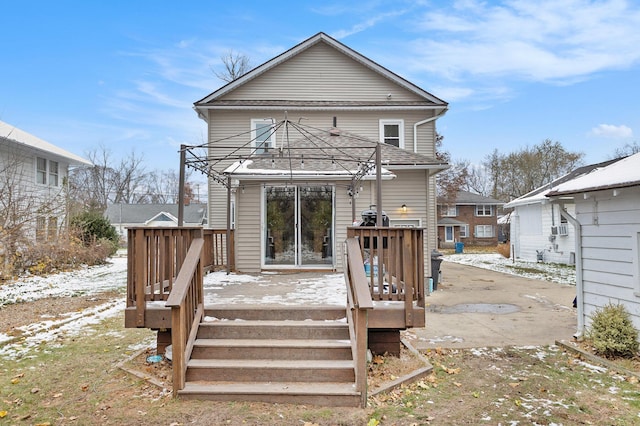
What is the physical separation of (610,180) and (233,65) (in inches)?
978

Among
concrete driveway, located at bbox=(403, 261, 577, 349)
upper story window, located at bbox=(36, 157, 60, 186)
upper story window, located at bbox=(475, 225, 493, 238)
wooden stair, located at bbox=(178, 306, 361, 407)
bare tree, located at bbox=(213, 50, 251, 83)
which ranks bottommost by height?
concrete driveway, located at bbox=(403, 261, 577, 349)

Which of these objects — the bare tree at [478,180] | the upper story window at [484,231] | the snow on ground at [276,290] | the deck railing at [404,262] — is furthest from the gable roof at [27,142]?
the bare tree at [478,180]

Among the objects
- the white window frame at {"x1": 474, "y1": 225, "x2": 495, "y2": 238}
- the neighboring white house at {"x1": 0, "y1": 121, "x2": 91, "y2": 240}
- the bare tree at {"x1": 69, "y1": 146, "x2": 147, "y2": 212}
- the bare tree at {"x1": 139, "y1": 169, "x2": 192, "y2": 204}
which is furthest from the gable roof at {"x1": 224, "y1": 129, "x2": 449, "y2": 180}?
the bare tree at {"x1": 139, "y1": 169, "x2": 192, "y2": 204}

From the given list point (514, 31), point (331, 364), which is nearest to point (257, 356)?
point (331, 364)

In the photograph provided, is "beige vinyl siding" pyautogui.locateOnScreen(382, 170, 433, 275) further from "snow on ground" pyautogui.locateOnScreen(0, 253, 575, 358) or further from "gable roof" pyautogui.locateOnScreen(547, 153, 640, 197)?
"gable roof" pyautogui.locateOnScreen(547, 153, 640, 197)

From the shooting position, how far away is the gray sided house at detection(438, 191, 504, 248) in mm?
38844

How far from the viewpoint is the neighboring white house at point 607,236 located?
17.2 ft

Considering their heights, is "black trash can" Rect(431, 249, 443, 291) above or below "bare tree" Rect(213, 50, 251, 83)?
below

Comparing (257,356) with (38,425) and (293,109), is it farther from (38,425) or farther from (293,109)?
(293,109)

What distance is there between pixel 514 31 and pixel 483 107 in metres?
19.4

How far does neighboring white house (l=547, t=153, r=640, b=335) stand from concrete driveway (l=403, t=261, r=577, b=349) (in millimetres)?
995

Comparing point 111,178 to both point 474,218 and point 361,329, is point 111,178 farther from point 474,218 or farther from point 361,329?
point 361,329

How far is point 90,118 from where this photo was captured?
37.2 metres

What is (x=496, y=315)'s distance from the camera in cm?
832
